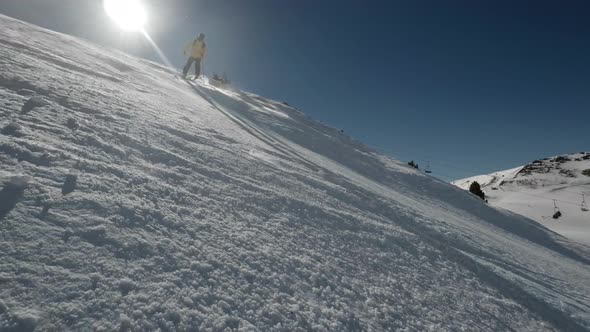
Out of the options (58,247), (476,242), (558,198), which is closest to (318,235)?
(58,247)

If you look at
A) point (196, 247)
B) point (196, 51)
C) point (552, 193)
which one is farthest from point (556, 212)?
point (196, 247)

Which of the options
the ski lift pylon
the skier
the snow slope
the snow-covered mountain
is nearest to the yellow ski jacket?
the skier

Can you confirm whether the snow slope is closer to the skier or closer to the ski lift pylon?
the skier

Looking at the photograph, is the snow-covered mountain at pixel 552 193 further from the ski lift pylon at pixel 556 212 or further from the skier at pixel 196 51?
the skier at pixel 196 51

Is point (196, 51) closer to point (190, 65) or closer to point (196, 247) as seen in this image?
point (190, 65)

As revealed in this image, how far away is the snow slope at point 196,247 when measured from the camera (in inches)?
51.8

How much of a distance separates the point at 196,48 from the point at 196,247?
1373 centimetres

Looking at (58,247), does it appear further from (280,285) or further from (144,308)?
(280,285)

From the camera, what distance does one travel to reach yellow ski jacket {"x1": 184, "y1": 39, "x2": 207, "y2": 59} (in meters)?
13.9

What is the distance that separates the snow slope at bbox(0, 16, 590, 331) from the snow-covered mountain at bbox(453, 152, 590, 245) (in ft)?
91.2

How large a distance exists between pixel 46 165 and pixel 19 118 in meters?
0.78

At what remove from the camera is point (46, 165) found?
194 cm

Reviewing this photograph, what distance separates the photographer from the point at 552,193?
4459 cm

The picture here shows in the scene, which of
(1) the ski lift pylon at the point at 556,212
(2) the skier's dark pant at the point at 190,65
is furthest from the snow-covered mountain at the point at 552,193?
(2) the skier's dark pant at the point at 190,65
